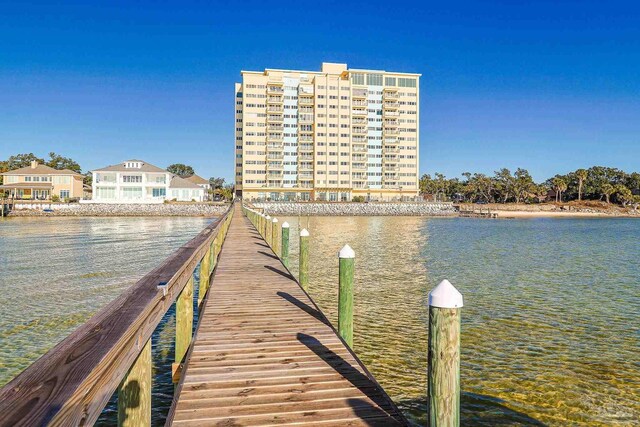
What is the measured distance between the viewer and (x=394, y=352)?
9.17 m

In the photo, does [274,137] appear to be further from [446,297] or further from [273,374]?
[446,297]

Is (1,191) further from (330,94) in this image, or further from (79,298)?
(79,298)

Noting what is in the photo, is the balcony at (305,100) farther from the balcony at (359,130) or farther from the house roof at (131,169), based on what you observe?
the house roof at (131,169)

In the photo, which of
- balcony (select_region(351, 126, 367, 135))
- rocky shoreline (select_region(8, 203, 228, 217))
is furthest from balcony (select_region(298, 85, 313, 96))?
rocky shoreline (select_region(8, 203, 228, 217))

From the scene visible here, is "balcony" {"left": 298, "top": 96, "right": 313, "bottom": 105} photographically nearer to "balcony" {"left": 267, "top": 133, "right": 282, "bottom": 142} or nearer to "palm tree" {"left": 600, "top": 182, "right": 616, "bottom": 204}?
"balcony" {"left": 267, "top": 133, "right": 282, "bottom": 142}

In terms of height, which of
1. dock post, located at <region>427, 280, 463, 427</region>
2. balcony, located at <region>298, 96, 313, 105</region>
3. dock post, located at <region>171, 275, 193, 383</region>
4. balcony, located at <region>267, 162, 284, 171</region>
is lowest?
dock post, located at <region>171, 275, 193, 383</region>

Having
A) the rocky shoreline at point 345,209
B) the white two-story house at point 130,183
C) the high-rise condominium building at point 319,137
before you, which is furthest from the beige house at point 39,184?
the rocky shoreline at point 345,209

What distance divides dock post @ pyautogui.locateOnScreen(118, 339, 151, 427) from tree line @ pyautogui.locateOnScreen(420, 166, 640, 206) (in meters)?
130

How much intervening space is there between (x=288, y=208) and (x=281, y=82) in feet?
108

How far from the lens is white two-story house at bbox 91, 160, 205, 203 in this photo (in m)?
83.1

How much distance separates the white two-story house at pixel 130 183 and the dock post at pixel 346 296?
272 ft

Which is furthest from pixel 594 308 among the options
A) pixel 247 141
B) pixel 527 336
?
pixel 247 141

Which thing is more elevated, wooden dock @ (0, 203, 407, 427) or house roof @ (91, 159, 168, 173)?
house roof @ (91, 159, 168, 173)

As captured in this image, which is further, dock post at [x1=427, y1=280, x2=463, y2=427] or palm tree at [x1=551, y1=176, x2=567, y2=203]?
palm tree at [x1=551, y1=176, x2=567, y2=203]
